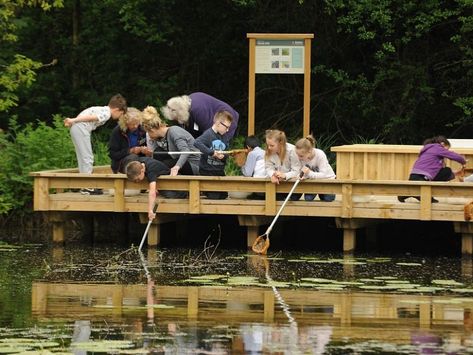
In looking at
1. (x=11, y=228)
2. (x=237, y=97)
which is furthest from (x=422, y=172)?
(x=237, y=97)

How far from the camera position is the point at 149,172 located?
18406mm

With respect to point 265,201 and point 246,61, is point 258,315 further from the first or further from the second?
point 246,61

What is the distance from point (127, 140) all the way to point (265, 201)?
2024 millimetres

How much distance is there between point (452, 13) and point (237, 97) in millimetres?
5698

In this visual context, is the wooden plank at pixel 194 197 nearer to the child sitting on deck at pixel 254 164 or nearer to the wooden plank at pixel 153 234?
the wooden plank at pixel 153 234

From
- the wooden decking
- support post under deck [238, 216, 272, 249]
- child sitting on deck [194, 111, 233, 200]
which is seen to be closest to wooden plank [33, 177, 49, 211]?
the wooden decking

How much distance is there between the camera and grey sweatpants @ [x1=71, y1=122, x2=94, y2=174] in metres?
19.4

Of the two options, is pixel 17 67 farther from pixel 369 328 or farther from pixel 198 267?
pixel 369 328

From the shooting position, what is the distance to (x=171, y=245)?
63.3ft

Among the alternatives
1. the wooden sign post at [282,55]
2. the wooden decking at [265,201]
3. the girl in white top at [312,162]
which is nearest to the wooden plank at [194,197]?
the wooden decking at [265,201]

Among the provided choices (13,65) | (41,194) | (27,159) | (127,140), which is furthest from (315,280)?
A: (13,65)

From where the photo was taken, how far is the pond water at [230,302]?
11.2 metres

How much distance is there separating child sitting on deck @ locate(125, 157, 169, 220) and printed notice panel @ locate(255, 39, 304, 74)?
283cm

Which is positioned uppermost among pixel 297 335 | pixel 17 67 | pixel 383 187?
pixel 17 67
